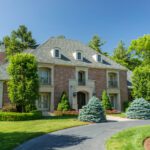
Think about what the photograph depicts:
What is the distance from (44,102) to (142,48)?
22.3 metres

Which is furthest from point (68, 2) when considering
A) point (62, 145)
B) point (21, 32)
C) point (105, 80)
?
point (21, 32)

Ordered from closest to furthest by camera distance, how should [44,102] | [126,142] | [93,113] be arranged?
1. [126,142]
2. [93,113]
3. [44,102]

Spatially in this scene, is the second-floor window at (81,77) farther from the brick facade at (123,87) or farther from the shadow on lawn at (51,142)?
the shadow on lawn at (51,142)

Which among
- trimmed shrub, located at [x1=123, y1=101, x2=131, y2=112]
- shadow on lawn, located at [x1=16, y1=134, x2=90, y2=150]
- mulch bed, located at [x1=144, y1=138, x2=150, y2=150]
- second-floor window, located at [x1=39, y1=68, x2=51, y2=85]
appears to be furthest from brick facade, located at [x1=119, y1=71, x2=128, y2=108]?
mulch bed, located at [x1=144, y1=138, x2=150, y2=150]

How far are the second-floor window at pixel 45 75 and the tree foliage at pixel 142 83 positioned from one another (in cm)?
1148

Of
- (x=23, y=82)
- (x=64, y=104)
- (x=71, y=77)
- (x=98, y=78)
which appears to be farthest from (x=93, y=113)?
(x=98, y=78)

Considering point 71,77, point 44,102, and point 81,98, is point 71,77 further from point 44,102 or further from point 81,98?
point 44,102

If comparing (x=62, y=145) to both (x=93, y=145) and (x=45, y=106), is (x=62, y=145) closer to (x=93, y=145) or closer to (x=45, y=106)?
(x=93, y=145)

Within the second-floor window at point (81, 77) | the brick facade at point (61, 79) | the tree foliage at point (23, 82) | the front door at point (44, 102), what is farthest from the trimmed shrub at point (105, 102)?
the tree foliage at point (23, 82)

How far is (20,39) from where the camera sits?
42.8 meters

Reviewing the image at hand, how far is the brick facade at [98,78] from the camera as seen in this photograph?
3070cm

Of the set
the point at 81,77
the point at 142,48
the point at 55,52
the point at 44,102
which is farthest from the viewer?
the point at 142,48

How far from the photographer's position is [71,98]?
28656 millimetres

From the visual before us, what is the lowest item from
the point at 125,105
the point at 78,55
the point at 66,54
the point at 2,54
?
the point at 125,105
